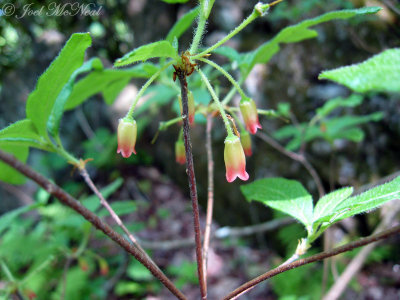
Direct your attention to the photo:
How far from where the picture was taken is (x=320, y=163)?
10.4 feet

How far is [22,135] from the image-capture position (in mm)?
891

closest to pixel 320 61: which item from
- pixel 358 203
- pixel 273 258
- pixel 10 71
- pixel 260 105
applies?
pixel 260 105

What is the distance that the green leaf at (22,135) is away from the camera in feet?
2.72

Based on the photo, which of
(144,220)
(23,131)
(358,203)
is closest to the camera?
(358,203)

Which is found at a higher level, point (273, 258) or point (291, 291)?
point (291, 291)

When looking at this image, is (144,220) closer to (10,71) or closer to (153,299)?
(153,299)

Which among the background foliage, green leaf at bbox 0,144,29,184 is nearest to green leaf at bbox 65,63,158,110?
the background foliage

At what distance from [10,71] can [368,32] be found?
6582 millimetres

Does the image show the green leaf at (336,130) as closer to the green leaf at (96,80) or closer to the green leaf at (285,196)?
the green leaf at (285,196)

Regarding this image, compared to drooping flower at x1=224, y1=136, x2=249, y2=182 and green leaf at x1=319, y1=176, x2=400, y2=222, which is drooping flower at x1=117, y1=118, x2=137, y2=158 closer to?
drooping flower at x1=224, y1=136, x2=249, y2=182

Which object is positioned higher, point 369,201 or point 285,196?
point 369,201

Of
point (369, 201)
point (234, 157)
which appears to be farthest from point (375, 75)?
point (234, 157)

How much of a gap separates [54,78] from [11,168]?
0.50 metres

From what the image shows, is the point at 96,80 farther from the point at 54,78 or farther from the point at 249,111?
the point at 249,111
